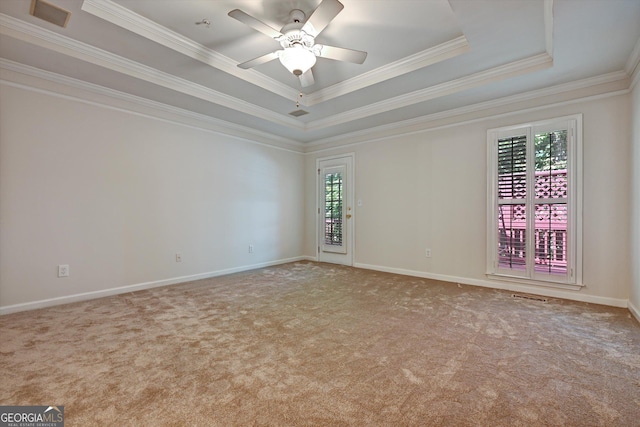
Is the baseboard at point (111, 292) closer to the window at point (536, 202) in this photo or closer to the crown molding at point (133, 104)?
the crown molding at point (133, 104)

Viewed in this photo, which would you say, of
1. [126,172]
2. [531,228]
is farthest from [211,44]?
[531,228]

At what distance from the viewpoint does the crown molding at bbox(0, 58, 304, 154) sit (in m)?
3.04

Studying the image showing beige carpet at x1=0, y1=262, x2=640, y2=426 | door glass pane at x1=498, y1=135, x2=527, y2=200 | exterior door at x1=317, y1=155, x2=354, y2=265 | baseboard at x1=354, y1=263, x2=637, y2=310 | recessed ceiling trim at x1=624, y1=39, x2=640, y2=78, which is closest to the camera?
beige carpet at x1=0, y1=262, x2=640, y2=426

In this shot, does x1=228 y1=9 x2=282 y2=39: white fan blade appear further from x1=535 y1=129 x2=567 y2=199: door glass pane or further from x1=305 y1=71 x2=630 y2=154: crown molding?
x1=535 y1=129 x2=567 y2=199: door glass pane

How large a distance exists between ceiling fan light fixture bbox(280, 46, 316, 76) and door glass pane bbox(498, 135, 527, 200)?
2.94 metres

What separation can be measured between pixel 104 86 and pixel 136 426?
3.77 metres

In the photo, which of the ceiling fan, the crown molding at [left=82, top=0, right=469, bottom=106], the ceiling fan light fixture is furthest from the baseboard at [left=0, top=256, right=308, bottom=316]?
the ceiling fan light fixture

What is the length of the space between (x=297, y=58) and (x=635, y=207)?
3.75 meters

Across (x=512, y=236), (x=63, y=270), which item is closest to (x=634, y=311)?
(x=512, y=236)

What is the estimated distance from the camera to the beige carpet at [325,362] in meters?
1.50

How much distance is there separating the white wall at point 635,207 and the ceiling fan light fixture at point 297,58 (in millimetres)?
3326

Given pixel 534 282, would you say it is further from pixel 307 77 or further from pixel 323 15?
pixel 323 15

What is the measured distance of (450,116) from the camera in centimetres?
436

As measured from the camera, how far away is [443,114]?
4.38 m
